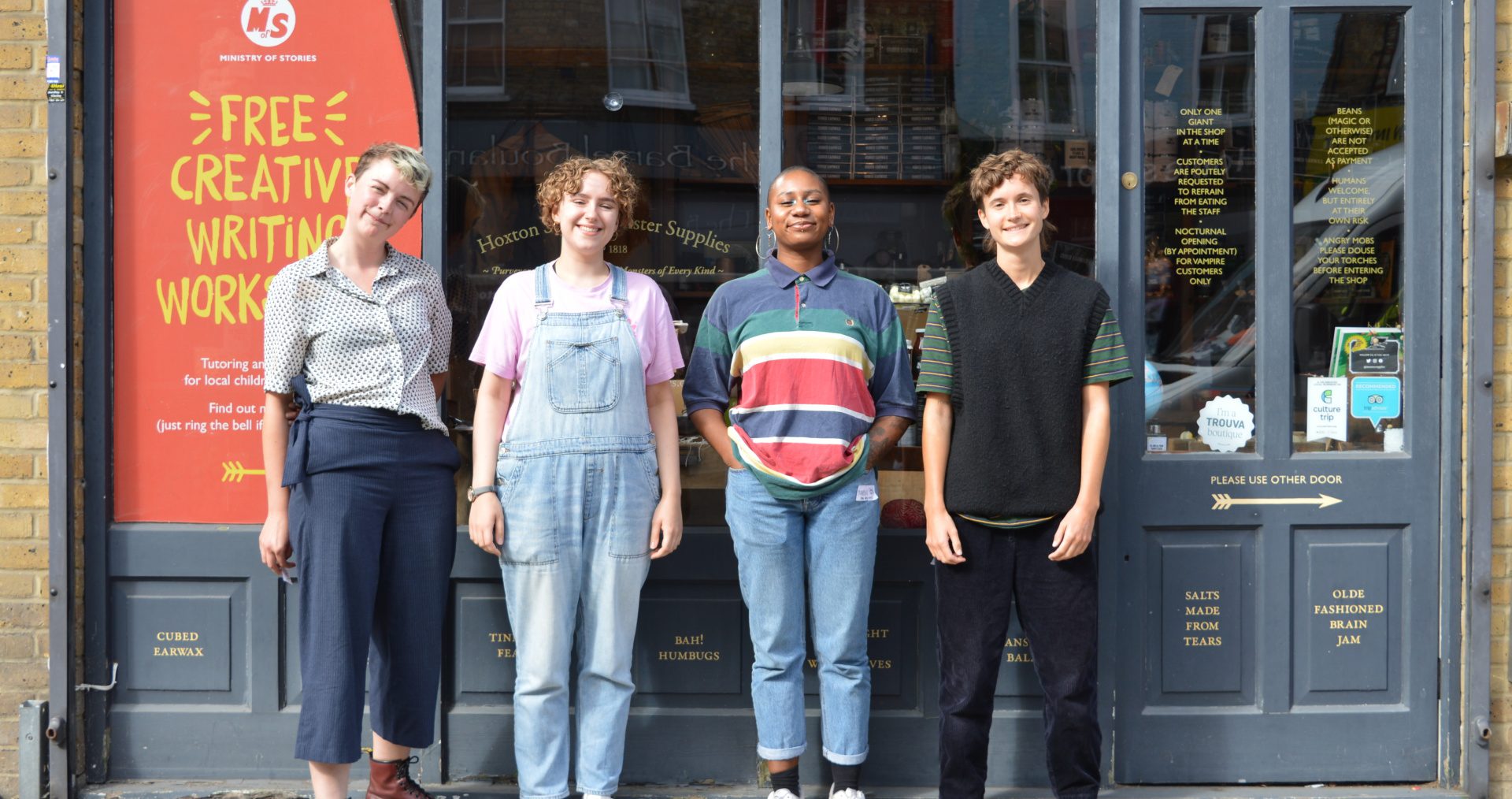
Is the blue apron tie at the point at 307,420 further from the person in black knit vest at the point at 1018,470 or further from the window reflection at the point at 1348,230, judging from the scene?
the window reflection at the point at 1348,230

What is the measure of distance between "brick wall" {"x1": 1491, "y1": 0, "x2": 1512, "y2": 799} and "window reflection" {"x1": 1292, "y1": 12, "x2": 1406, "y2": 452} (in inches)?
Result: 10.6

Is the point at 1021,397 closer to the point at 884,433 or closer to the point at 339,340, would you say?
the point at 884,433

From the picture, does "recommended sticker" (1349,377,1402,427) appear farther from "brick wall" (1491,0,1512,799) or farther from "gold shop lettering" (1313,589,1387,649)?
"gold shop lettering" (1313,589,1387,649)

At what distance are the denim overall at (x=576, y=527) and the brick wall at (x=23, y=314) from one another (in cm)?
160

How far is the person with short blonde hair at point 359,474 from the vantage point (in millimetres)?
3400

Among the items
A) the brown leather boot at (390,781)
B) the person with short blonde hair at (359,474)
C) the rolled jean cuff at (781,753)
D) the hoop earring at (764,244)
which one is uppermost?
the hoop earring at (764,244)

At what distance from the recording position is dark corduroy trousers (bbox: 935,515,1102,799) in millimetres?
3498

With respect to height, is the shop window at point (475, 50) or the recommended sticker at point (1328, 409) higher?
the shop window at point (475, 50)

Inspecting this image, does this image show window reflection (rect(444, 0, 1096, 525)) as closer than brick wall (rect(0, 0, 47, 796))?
No

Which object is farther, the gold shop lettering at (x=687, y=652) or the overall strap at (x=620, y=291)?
the gold shop lettering at (x=687, y=652)

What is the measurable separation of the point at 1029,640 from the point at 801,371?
0.99 meters

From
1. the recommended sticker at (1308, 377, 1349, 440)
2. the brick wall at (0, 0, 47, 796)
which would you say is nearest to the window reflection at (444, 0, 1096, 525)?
the recommended sticker at (1308, 377, 1349, 440)

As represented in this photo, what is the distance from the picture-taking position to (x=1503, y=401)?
3.98m

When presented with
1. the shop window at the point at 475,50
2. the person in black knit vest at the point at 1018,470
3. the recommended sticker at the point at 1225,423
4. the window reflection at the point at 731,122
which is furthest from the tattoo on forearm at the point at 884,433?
the shop window at the point at 475,50
